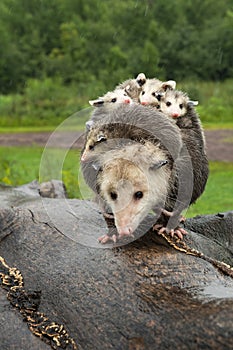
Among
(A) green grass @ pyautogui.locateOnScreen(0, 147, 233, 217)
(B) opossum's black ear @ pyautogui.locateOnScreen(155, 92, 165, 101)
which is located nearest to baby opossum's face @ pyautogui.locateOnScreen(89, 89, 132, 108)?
(B) opossum's black ear @ pyautogui.locateOnScreen(155, 92, 165, 101)

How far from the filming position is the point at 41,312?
4.21 metres

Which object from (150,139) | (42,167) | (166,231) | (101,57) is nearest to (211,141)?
(42,167)

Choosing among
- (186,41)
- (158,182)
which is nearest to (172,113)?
(158,182)

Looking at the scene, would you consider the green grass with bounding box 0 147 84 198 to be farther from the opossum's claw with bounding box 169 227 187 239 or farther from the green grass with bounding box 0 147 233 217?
the opossum's claw with bounding box 169 227 187 239

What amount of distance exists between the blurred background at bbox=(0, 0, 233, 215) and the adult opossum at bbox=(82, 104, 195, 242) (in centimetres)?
937

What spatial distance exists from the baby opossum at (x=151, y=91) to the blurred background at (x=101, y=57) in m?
8.67

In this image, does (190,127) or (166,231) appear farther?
(190,127)

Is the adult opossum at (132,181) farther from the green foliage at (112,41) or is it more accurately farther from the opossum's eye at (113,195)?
the green foliage at (112,41)

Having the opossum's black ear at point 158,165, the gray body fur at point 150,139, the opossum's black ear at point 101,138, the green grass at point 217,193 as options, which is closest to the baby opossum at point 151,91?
the gray body fur at point 150,139

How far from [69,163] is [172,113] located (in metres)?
7.39

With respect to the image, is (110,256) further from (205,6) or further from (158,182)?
(205,6)

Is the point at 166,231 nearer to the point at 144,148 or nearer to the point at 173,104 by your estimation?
the point at 144,148

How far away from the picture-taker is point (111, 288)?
12.9ft

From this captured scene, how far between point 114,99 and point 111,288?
57.9 inches
